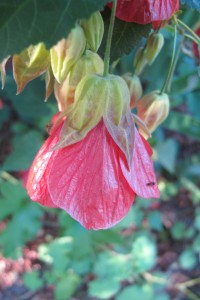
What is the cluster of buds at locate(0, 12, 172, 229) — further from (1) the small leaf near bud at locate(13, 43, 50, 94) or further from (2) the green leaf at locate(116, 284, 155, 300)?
(2) the green leaf at locate(116, 284, 155, 300)

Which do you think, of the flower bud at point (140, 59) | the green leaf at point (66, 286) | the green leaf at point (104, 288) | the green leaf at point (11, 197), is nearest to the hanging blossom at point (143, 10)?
the flower bud at point (140, 59)

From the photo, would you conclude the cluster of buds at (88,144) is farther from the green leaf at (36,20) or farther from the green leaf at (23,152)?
the green leaf at (23,152)

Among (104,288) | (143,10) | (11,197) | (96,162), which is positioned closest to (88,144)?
(96,162)

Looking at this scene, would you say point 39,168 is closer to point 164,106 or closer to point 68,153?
point 68,153

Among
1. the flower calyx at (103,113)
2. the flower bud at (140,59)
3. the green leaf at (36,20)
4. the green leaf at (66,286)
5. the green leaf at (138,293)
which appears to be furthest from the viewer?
the green leaf at (66,286)

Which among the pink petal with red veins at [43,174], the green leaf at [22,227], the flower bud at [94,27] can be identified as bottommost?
the green leaf at [22,227]

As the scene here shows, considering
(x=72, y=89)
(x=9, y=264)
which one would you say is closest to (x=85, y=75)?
(x=72, y=89)

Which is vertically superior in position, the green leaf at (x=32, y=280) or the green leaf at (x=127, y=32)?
the green leaf at (x=127, y=32)
